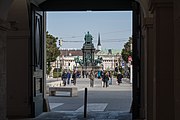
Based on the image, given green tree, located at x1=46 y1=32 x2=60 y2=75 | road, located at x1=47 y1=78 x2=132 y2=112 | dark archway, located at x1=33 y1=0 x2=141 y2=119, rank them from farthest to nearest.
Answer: green tree, located at x1=46 y1=32 x2=60 y2=75
road, located at x1=47 y1=78 x2=132 y2=112
dark archway, located at x1=33 y1=0 x2=141 y2=119
